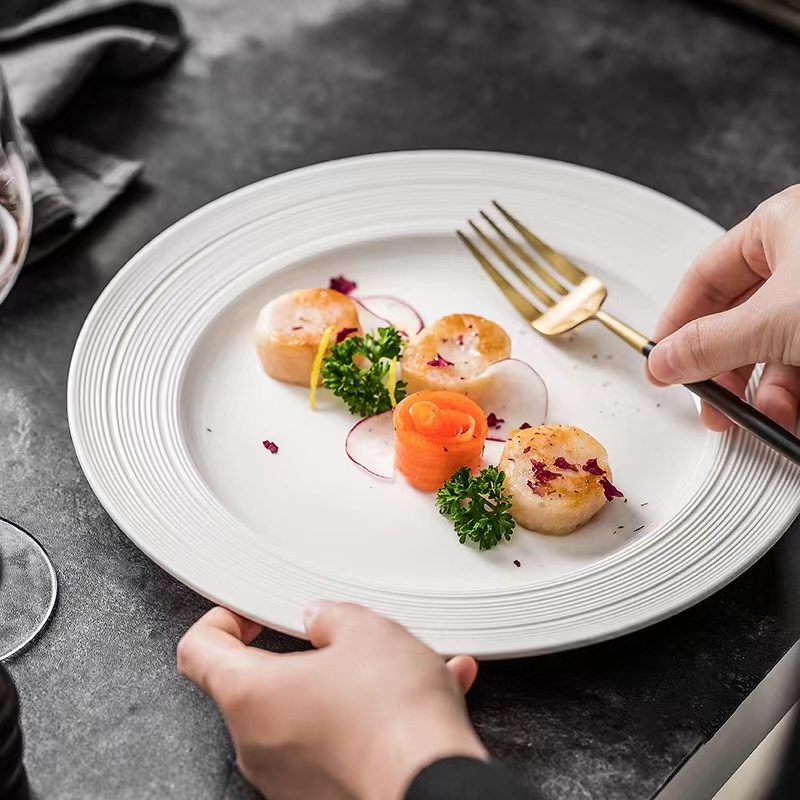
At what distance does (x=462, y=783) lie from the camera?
805mm

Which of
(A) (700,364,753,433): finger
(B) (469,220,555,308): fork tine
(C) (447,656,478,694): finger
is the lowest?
(B) (469,220,555,308): fork tine

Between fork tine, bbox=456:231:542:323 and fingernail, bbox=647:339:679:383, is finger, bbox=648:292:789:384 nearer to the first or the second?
fingernail, bbox=647:339:679:383

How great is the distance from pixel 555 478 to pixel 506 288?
38cm

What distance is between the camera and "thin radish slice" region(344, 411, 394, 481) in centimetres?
124

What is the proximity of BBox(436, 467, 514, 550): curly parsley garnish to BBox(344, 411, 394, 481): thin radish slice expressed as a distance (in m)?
0.09

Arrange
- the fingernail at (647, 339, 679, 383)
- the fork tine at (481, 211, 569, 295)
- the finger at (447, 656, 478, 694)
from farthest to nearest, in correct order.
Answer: the fork tine at (481, 211, 569, 295)
the fingernail at (647, 339, 679, 383)
the finger at (447, 656, 478, 694)

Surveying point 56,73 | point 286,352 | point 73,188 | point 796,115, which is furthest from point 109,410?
point 796,115

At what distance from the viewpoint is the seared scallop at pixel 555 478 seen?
1140 millimetres

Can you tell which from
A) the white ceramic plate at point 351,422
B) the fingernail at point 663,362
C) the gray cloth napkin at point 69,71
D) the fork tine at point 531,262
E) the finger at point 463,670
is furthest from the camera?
the gray cloth napkin at point 69,71

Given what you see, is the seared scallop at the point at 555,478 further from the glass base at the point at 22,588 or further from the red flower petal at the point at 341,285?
the glass base at the point at 22,588

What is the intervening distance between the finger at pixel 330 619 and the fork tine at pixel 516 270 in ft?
1.95

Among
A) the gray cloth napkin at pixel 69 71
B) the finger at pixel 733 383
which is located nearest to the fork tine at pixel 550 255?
the finger at pixel 733 383

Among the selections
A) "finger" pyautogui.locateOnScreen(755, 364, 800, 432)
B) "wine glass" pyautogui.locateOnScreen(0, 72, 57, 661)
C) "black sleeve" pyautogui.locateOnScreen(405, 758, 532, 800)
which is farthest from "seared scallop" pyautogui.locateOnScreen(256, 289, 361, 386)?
"black sleeve" pyautogui.locateOnScreen(405, 758, 532, 800)

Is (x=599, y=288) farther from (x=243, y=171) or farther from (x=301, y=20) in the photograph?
(x=301, y=20)
